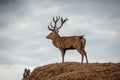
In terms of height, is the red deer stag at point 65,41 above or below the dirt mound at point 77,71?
above

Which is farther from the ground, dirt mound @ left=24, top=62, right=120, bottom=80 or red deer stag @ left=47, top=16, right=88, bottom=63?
red deer stag @ left=47, top=16, right=88, bottom=63

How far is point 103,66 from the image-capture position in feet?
50.5

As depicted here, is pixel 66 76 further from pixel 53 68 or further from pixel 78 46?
pixel 78 46

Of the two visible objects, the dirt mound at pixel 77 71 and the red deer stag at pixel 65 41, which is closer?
the dirt mound at pixel 77 71

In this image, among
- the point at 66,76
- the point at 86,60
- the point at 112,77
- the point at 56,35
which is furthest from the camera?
the point at 56,35

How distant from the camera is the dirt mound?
13.6 metres

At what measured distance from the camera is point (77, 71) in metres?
14.9

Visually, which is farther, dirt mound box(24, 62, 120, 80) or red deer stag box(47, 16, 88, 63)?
red deer stag box(47, 16, 88, 63)

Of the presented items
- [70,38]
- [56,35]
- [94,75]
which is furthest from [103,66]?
[56,35]

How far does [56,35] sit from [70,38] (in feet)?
4.90

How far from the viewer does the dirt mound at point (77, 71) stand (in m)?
13.6

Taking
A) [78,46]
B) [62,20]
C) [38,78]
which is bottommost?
[38,78]

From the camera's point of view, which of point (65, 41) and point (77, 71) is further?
point (65, 41)

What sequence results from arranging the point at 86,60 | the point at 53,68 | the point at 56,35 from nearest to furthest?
the point at 53,68 < the point at 86,60 < the point at 56,35
